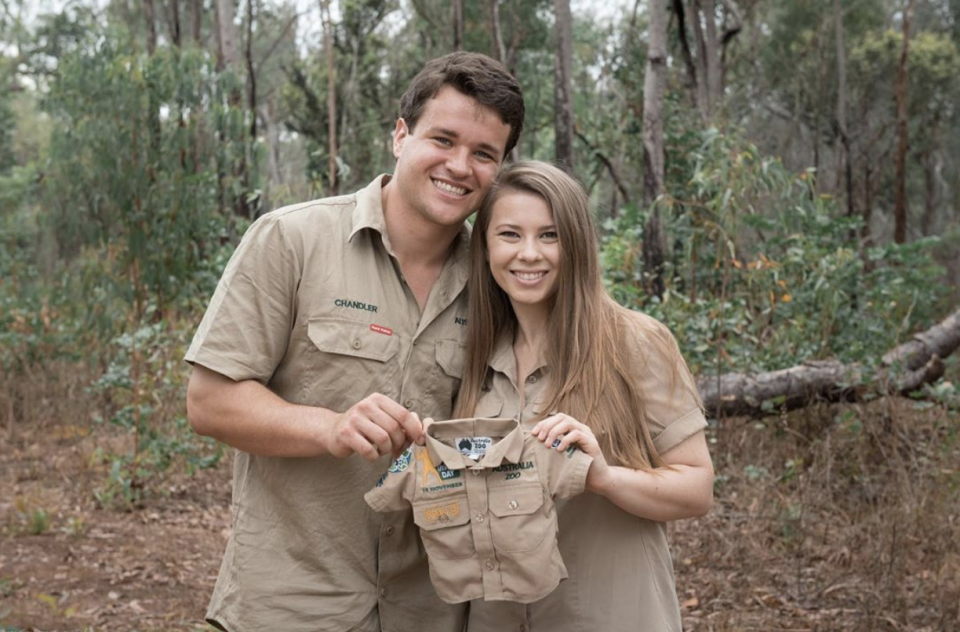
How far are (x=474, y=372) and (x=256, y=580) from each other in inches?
31.0

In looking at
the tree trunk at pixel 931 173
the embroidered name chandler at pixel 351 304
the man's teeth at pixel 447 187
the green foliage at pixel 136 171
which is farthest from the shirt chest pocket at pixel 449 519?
the tree trunk at pixel 931 173

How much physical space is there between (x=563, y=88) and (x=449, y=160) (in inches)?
521

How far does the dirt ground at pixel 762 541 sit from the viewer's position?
5.07 m

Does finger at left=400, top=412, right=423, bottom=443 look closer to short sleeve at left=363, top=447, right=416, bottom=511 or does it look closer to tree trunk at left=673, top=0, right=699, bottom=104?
short sleeve at left=363, top=447, right=416, bottom=511

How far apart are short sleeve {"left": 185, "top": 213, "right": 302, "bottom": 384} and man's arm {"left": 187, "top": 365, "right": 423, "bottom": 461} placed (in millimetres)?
51

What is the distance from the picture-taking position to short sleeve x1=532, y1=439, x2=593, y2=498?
2.34 meters

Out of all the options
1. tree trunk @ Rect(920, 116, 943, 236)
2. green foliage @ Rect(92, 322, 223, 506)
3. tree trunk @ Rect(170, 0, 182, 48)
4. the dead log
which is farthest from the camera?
tree trunk @ Rect(920, 116, 943, 236)

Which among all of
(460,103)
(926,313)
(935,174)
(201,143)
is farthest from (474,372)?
Answer: (935,174)

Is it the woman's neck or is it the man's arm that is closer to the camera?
the man's arm

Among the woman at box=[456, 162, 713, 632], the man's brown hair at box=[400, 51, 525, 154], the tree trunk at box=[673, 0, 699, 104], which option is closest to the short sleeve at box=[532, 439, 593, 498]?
the woman at box=[456, 162, 713, 632]

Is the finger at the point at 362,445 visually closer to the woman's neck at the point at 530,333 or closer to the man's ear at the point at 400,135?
the woman's neck at the point at 530,333

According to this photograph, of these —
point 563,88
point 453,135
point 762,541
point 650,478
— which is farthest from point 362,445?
point 563,88

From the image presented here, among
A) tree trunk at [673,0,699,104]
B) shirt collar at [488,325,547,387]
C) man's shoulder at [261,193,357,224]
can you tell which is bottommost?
shirt collar at [488,325,547,387]

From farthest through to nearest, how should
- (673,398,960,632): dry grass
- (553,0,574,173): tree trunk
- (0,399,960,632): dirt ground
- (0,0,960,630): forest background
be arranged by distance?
(553,0,574,173): tree trunk < (0,0,960,630): forest background < (0,399,960,632): dirt ground < (673,398,960,632): dry grass
